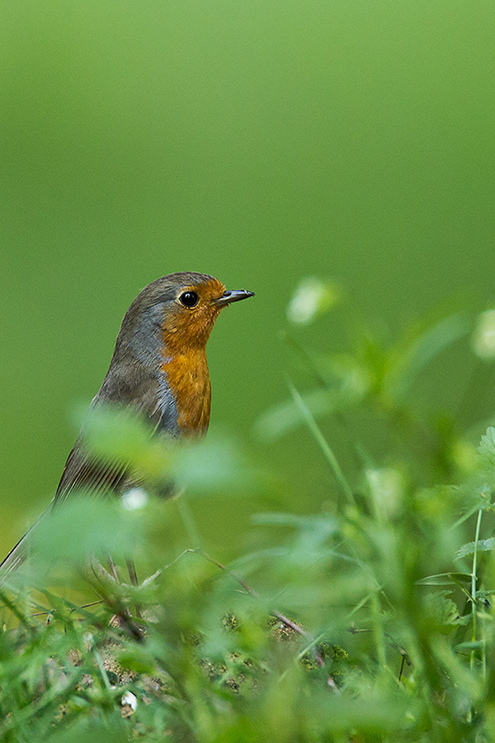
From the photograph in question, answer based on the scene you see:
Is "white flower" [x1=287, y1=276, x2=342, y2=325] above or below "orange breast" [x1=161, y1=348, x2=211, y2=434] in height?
above

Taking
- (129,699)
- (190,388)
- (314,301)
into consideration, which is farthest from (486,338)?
(190,388)

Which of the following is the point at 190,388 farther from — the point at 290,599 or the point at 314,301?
the point at 290,599

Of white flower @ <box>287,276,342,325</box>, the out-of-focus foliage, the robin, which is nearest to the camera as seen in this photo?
the out-of-focus foliage

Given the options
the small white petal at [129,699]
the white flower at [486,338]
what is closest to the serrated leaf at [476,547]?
the white flower at [486,338]

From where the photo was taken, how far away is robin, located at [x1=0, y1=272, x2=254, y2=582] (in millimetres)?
3344

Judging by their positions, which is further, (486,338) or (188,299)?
(188,299)

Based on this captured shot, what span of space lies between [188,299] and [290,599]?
2.35m

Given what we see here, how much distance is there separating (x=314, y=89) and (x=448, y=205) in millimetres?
2326

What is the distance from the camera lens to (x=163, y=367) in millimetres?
3498

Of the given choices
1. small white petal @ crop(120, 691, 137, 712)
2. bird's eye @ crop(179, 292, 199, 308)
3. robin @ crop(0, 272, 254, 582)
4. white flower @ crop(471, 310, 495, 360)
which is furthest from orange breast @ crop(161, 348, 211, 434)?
white flower @ crop(471, 310, 495, 360)

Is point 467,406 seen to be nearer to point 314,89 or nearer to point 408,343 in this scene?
point 408,343

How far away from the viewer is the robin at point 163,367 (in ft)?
11.0

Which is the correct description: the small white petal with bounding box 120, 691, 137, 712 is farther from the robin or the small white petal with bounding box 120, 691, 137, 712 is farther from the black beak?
the black beak

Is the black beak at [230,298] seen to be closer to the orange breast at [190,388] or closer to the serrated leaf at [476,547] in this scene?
the orange breast at [190,388]
